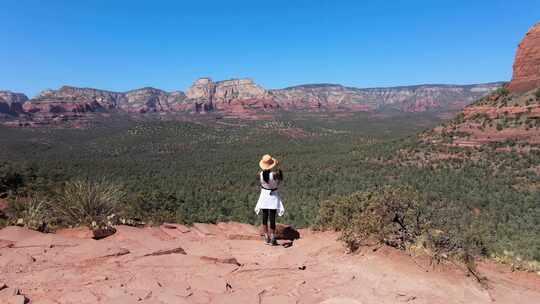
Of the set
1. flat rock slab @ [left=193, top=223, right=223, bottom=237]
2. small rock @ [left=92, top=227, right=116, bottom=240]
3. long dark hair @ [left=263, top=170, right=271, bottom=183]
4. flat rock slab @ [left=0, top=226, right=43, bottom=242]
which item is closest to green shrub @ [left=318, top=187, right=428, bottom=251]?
long dark hair @ [left=263, top=170, right=271, bottom=183]

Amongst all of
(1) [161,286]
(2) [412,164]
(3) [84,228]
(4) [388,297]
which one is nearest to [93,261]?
(1) [161,286]

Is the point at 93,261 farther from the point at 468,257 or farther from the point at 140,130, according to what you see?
the point at 140,130

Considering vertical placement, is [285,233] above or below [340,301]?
below

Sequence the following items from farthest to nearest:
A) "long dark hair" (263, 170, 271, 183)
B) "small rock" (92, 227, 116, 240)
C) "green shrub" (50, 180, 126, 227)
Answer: "green shrub" (50, 180, 126, 227) < "long dark hair" (263, 170, 271, 183) < "small rock" (92, 227, 116, 240)

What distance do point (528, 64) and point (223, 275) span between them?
57.4 m

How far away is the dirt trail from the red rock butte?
5080 centimetres

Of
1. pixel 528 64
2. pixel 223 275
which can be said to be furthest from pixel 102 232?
pixel 528 64

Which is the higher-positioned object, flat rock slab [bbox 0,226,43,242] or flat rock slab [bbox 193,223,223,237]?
flat rock slab [bbox 0,226,43,242]

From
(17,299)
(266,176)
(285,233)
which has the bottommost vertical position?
(285,233)

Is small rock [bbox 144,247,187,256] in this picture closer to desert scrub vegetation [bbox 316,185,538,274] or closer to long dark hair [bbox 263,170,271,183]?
long dark hair [bbox 263,170,271,183]

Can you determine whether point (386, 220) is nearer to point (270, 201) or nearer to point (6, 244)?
point (270, 201)

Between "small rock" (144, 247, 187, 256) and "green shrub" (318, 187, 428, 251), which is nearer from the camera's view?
"small rock" (144, 247, 187, 256)

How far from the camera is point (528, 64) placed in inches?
1908

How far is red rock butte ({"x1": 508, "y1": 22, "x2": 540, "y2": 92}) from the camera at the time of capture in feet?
Result: 154
